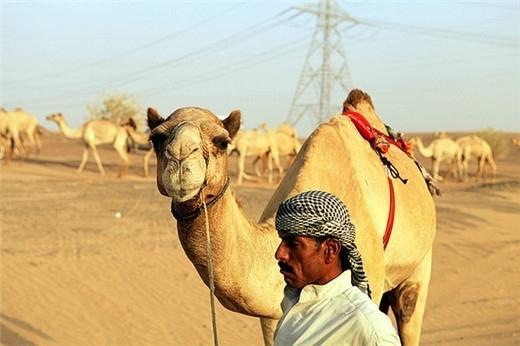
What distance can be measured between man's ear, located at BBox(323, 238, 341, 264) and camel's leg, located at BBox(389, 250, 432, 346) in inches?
160

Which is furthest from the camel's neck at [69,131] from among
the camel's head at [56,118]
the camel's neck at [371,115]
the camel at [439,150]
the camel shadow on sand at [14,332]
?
the camel's neck at [371,115]

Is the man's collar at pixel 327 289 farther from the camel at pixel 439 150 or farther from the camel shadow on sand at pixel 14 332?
the camel at pixel 439 150

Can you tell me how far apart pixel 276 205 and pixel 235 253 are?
821 mm

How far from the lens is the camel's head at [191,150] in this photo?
3521 millimetres

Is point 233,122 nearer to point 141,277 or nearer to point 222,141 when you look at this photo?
point 222,141

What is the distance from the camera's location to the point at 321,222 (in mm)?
2270

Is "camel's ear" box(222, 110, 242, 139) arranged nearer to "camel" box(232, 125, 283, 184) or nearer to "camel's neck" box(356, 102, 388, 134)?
"camel's neck" box(356, 102, 388, 134)

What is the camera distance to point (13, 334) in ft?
28.8

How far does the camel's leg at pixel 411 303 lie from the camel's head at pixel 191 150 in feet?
8.96

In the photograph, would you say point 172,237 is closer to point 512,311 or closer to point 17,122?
point 512,311

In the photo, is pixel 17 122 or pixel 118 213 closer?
pixel 118 213

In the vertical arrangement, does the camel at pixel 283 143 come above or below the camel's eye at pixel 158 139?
below

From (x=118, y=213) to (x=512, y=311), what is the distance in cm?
798

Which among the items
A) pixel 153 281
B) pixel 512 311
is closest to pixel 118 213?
pixel 153 281
